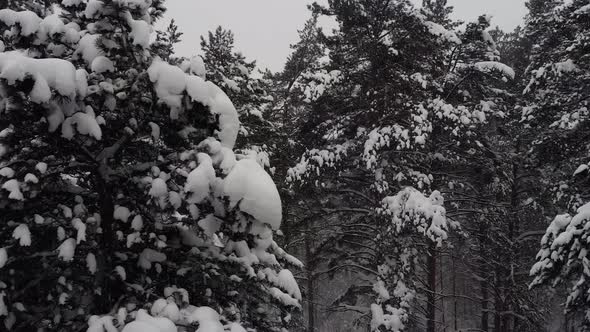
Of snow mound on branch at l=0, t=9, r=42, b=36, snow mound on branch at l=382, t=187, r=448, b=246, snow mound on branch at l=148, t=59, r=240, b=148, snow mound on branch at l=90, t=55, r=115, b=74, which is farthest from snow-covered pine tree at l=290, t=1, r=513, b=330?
snow mound on branch at l=0, t=9, r=42, b=36

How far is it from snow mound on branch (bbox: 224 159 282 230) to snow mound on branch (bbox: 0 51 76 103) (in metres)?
1.32

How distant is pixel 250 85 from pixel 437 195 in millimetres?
6581

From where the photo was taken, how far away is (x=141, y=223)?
3.58m

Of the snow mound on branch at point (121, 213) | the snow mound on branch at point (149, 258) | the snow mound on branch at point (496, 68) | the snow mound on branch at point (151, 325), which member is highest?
the snow mound on branch at point (496, 68)

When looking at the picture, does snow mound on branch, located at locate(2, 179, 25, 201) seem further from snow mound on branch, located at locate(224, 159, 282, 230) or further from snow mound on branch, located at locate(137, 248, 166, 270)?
snow mound on branch, located at locate(224, 159, 282, 230)

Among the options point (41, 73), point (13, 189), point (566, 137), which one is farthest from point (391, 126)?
point (13, 189)

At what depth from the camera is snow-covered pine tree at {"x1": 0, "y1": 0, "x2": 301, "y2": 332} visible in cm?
298

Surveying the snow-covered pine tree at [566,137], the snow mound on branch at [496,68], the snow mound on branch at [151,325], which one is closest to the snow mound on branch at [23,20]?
the snow mound on branch at [151,325]

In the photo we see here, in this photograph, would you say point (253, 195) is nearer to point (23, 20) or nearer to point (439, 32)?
point (23, 20)

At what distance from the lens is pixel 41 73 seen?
2.70 meters

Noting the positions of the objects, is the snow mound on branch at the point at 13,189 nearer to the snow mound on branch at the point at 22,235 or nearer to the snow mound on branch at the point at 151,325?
the snow mound on branch at the point at 22,235

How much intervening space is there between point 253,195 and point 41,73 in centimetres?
169

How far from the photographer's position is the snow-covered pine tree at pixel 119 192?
2.98 m

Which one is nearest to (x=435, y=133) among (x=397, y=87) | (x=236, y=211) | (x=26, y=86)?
(x=397, y=87)
